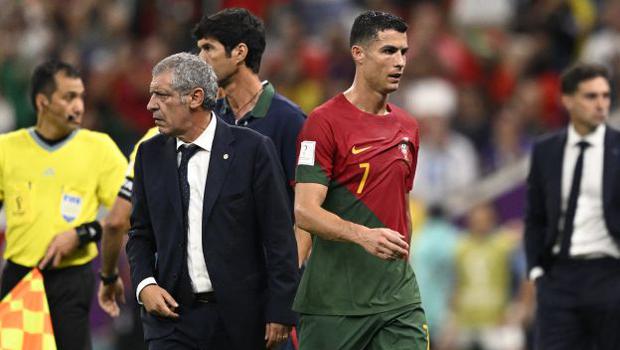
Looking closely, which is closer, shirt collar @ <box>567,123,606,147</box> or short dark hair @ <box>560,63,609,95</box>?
shirt collar @ <box>567,123,606,147</box>

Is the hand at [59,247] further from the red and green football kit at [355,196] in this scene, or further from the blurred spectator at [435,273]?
the blurred spectator at [435,273]

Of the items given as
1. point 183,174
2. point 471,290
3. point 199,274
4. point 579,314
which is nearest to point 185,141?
point 183,174

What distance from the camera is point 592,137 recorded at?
989 centimetres

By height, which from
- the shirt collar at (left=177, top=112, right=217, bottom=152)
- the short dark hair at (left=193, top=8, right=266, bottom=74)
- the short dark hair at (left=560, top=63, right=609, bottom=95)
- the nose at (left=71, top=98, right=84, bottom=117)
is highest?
the short dark hair at (left=193, top=8, right=266, bottom=74)

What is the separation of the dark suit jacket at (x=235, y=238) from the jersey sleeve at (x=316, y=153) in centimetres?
17

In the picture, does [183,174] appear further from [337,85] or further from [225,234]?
[337,85]

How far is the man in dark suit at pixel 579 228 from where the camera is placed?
9.66 meters

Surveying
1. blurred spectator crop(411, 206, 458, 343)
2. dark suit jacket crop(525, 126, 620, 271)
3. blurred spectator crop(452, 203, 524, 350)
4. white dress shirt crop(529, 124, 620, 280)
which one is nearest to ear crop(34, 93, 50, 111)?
dark suit jacket crop(525, 126, 620, 271)

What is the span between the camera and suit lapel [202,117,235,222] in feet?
23.8

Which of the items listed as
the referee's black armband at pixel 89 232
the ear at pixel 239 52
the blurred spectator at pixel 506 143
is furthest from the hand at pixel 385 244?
the blurred spectator at pixel 506 143

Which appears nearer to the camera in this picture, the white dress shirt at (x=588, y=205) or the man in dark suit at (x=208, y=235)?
the man in dark suit at (x=208, y=235)

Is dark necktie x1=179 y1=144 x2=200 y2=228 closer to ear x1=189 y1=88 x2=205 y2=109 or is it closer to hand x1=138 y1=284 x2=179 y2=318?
ear x1=189 y1=88 x2=205 y2=109

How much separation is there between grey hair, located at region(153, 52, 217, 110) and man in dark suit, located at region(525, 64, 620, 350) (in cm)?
323

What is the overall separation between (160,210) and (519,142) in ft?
26.3
